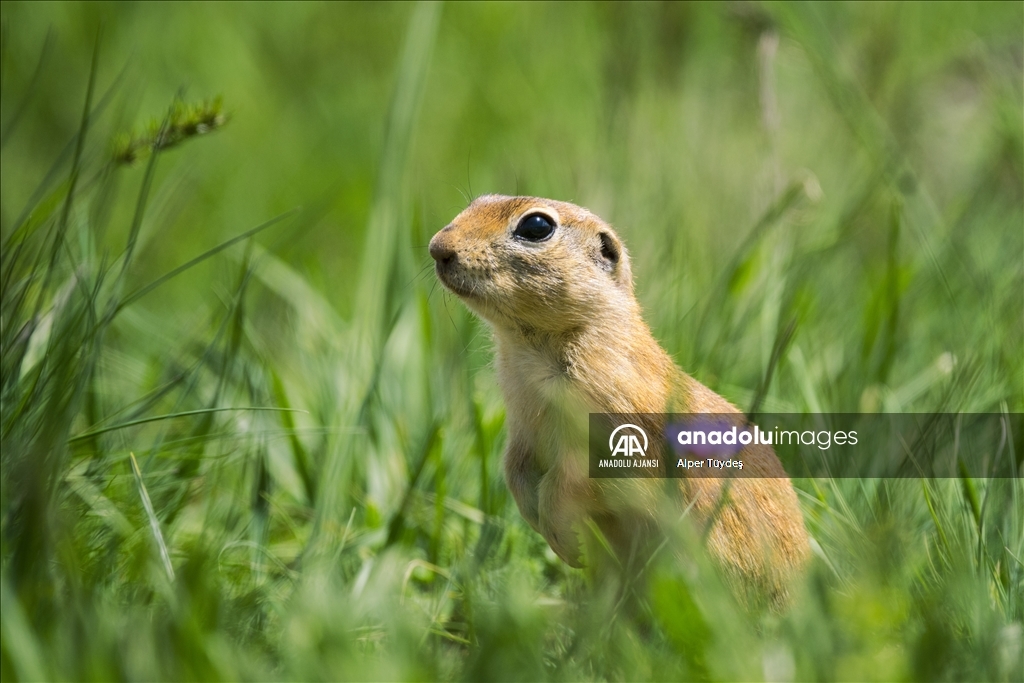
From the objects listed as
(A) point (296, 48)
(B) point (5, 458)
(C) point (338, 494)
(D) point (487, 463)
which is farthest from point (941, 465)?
(A) point (296, 48)

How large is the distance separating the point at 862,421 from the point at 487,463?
Answer: 1258 millimetres

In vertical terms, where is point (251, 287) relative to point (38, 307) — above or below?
above

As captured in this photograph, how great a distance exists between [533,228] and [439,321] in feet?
6.16

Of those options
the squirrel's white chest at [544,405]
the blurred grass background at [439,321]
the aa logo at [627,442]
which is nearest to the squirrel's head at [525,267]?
the squirrel's white chest at [544,405]

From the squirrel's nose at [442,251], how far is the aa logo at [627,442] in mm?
609

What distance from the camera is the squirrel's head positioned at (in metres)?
2.63

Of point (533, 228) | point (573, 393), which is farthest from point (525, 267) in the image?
point (573, 393)

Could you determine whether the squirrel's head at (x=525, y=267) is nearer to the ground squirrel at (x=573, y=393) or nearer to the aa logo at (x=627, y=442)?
the ground squirrel at (x=573, y=393)

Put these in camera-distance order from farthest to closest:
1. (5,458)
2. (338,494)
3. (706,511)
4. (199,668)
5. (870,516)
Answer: (338,494) < (870,516) < (706,511) < (5,458) < (199,668)

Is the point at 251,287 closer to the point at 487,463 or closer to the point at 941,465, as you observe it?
the point at 487,463

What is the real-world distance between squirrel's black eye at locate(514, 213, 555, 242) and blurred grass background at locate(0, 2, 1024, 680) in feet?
2.31

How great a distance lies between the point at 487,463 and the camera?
3182 mm

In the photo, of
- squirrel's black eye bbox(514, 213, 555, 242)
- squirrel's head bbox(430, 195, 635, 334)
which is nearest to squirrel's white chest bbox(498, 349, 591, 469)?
squirrel's head bbox(430, 195, 635, 334)

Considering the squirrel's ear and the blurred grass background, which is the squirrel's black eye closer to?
the squirrel's ear
